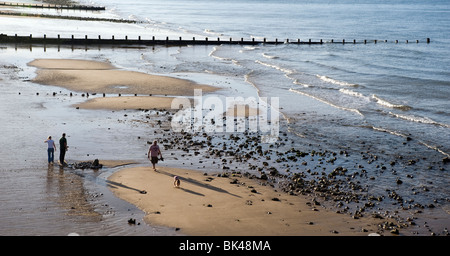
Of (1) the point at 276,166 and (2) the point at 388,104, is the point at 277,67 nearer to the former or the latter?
(2) the point at 388,104

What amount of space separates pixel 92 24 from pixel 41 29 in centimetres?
1673

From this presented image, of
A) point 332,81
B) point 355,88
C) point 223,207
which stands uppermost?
point 332,81

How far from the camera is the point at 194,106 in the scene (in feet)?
111

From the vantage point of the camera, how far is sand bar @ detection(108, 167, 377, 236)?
626 inches

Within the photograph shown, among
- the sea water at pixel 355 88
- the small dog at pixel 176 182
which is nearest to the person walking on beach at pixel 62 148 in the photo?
the small dog at pixel 176 182

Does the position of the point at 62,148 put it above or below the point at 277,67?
below

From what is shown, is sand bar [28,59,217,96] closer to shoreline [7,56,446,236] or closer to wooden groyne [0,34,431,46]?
shoreline [7,56,446,236]

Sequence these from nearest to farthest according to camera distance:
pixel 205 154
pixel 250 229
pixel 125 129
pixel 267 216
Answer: pixel 250 229 < pixel 267 216 < pixel 205 154 < pixel 125 129

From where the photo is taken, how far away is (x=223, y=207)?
17422 millimetres

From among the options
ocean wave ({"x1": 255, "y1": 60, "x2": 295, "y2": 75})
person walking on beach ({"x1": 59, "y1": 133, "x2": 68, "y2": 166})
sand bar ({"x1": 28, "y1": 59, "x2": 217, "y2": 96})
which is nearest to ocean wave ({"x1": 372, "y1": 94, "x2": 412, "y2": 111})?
sand bar ({"x1": 28, "y1": 59, "x2": 217, "y2": 96})

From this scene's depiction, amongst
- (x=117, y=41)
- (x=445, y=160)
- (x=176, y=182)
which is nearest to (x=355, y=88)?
(x=445, y=160)

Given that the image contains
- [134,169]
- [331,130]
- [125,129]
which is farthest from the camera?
[331,130]

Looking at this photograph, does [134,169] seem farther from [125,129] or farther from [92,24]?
[92,24]
